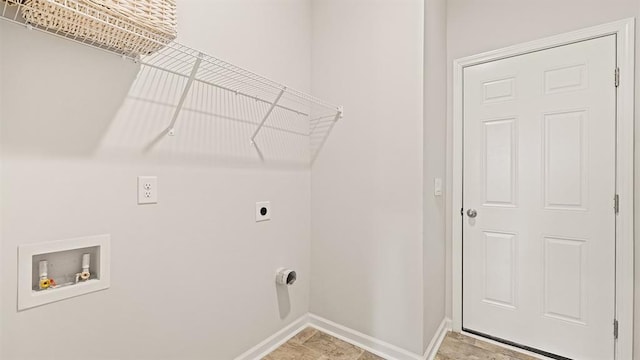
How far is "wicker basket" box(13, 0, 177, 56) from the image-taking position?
0.80 m

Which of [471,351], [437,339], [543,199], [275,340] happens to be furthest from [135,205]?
[543,199]

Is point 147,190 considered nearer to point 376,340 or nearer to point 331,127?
point 331,127

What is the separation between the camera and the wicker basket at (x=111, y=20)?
31.4 inches

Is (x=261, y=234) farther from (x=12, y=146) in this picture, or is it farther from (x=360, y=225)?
(x=12, y=146)

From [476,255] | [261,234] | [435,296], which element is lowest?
[435,296]

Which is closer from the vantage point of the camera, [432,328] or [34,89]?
[34,89]

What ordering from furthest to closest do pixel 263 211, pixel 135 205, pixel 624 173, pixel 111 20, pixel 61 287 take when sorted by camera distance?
1. pixel 263 211
2. pixel 624 173
3. pixel 135 205
4. pixel 61 287
5. pixel 111 20

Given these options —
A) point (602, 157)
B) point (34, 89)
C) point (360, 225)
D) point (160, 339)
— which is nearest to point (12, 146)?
point (34, 89)

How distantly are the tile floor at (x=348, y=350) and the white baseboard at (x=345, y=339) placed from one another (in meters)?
0.03

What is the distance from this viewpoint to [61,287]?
39.0 inches

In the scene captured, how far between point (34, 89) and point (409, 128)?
1660mm

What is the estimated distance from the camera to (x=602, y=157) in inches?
65.2

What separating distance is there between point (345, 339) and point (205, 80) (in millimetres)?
1830

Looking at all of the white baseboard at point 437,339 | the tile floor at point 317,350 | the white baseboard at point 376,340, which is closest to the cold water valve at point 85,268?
the tile floor at point 317,350
